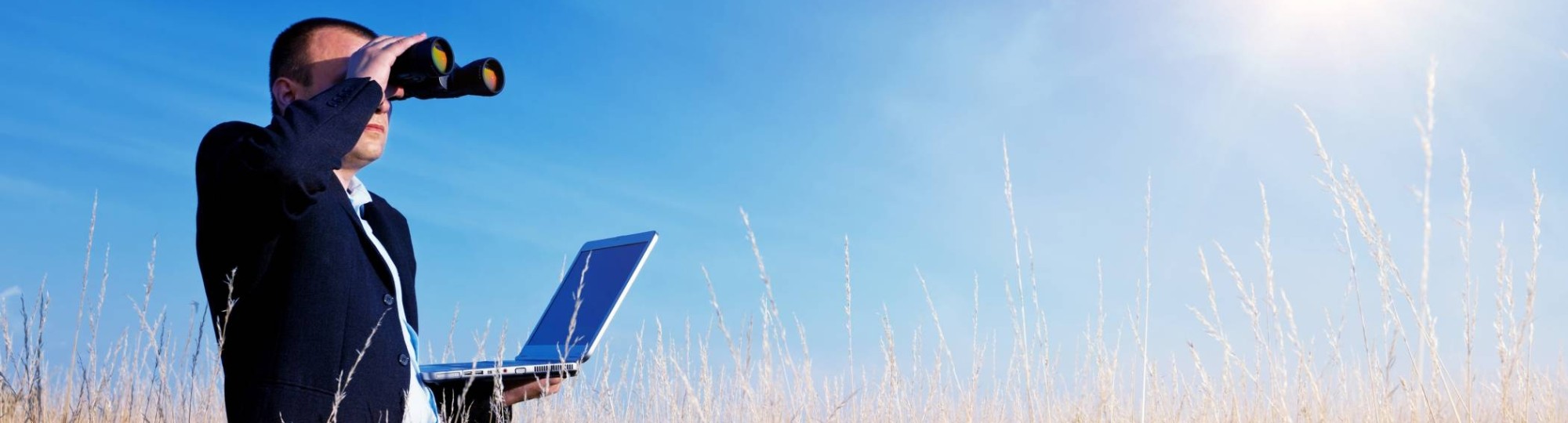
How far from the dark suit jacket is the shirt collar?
0.18 meters

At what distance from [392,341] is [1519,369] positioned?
82.9 inches

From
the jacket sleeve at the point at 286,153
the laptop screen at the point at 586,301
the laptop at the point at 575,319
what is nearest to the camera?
the jacket sleeve at the point at 286,153

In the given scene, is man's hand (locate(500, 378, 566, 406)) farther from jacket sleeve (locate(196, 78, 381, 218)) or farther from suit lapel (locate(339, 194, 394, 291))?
jacket sleeve (locate(196, 78, 381, 218))

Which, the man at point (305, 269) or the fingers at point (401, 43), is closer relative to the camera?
the man at point (305, 269)

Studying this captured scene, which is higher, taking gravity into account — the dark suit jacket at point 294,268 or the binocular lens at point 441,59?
the binocular lens at point 441,59

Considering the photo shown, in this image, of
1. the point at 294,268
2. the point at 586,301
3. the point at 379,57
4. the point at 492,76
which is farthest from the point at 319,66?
the point at 586,301

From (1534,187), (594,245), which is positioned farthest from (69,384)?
(1534,187)

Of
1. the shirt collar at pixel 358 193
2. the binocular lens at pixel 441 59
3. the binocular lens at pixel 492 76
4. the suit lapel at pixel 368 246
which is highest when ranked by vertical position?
the binocular lens at pixel 492 76

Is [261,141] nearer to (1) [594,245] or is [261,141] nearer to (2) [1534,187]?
(1) [594,245]

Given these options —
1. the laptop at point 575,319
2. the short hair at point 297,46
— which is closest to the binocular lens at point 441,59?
the short hair at point 297,46

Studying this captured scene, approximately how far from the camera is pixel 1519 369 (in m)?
1.95

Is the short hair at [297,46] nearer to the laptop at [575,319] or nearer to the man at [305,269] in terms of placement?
the man at [305,269]

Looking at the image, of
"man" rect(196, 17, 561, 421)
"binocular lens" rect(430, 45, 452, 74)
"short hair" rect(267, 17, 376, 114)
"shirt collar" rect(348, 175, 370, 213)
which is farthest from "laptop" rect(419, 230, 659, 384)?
"short hair" rect(267, 17, 376, 114)

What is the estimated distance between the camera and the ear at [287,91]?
1.66 m
